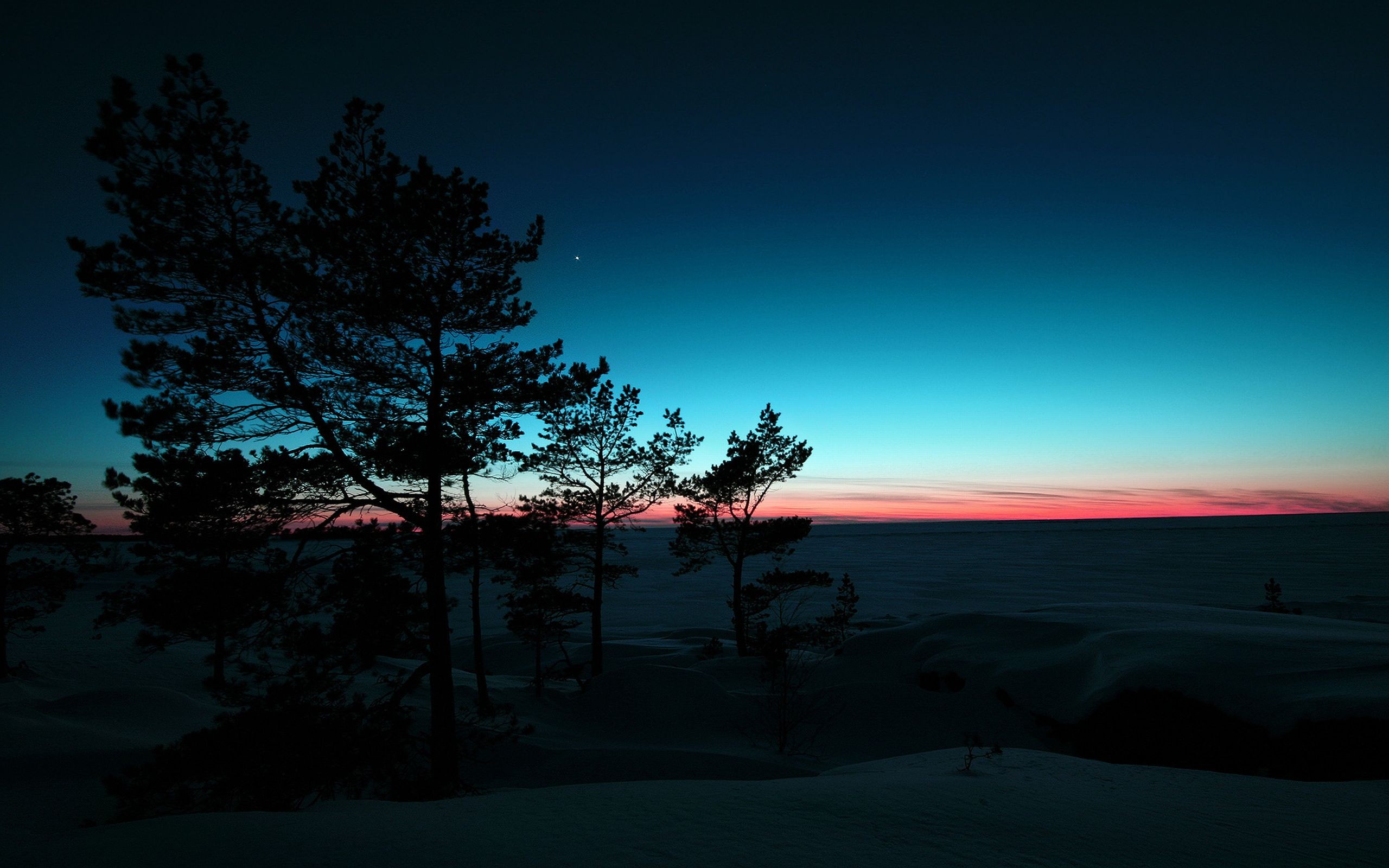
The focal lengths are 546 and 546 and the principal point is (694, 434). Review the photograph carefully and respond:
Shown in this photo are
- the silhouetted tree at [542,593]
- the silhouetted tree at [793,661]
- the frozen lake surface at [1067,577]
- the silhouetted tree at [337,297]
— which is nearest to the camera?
the silhouetted tree at [337,297]

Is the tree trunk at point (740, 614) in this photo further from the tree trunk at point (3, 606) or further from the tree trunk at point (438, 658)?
the tree trunk at point (3, 606)

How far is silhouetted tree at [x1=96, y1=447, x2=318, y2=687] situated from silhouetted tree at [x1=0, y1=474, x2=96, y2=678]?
19.9 meters

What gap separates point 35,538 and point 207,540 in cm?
2286

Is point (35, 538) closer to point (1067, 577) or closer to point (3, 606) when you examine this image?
point (3, 606)

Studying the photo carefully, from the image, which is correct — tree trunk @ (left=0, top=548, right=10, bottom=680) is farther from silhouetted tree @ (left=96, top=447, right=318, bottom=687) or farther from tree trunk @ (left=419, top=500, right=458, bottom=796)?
tree trunk @ (left=419, top=500, right=458, bottom=796)

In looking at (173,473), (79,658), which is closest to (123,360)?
(173,473)

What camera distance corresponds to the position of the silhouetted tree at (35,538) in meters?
20.0

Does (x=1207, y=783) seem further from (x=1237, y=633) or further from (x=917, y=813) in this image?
(x=1237, y=633)

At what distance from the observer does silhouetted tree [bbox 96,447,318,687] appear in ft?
22.8

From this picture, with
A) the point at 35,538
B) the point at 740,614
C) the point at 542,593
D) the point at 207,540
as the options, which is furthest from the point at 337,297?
the point at 35,538

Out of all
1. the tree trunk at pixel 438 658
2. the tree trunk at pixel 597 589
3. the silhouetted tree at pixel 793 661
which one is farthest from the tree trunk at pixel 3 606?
the silhouetted tree at pixel 793 661

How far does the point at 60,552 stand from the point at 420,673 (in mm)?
25412

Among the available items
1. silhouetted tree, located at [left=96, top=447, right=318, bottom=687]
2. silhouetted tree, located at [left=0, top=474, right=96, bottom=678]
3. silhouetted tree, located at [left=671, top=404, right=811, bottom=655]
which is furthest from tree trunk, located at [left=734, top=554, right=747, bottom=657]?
silhouetted tree, located at [left=0, top=474, right=96, bottom=678]

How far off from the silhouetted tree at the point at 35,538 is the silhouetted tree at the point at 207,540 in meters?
19.9
